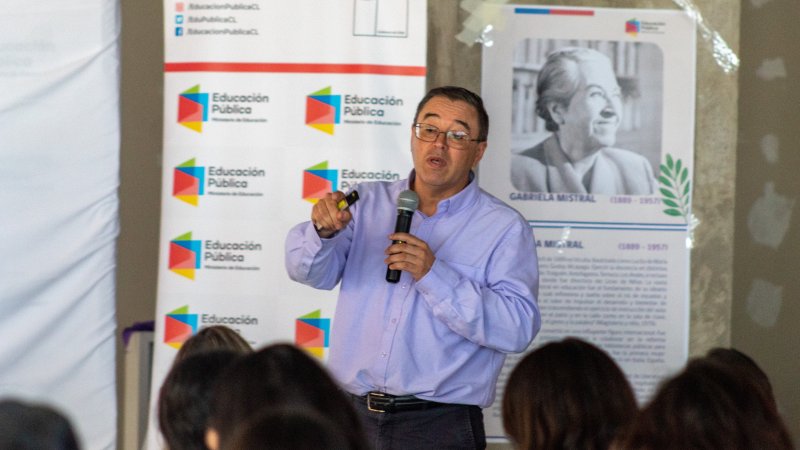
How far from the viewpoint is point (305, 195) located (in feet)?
13.6

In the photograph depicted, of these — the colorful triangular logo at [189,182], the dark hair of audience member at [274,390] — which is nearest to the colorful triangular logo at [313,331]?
the colorful triangular logo at [189,182]

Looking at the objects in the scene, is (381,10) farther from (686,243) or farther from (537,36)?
(686,243)

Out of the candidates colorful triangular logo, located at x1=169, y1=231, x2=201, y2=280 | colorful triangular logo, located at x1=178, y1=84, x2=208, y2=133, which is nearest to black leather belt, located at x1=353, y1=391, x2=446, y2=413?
colorful triangular logo, located at x1=169, y1=231, x2=201, y2=280

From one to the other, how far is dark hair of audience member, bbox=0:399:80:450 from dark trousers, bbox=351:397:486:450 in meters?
1.84

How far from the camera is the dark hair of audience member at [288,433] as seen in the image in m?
1.20

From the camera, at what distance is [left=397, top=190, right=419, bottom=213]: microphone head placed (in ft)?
10.2

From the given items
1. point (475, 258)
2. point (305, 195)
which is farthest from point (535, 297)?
point (305, 195)

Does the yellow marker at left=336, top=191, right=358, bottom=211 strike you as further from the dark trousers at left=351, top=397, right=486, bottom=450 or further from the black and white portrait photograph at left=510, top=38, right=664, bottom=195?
the black and white portrait photograph at left=510, top=38, right=664, bottom=195

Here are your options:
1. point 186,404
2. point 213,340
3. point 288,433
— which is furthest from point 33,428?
point 213,340

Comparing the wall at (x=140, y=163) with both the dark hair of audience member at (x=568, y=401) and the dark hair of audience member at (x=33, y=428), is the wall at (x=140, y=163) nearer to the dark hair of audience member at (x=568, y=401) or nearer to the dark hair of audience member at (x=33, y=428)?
the dark hair of audience member at (x=568, y=401)

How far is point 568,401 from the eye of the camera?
6.97 feet

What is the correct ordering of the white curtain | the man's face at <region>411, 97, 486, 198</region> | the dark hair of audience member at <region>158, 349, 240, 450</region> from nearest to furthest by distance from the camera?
the dark hair of audience member at <region>158, 349, 240, 450</region>, the man's face at <region>411, 97, 486, 198</region>, the white curtain

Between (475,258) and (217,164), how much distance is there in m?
1.37

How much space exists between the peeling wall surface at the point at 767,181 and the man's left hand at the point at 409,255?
2801 millimetres
